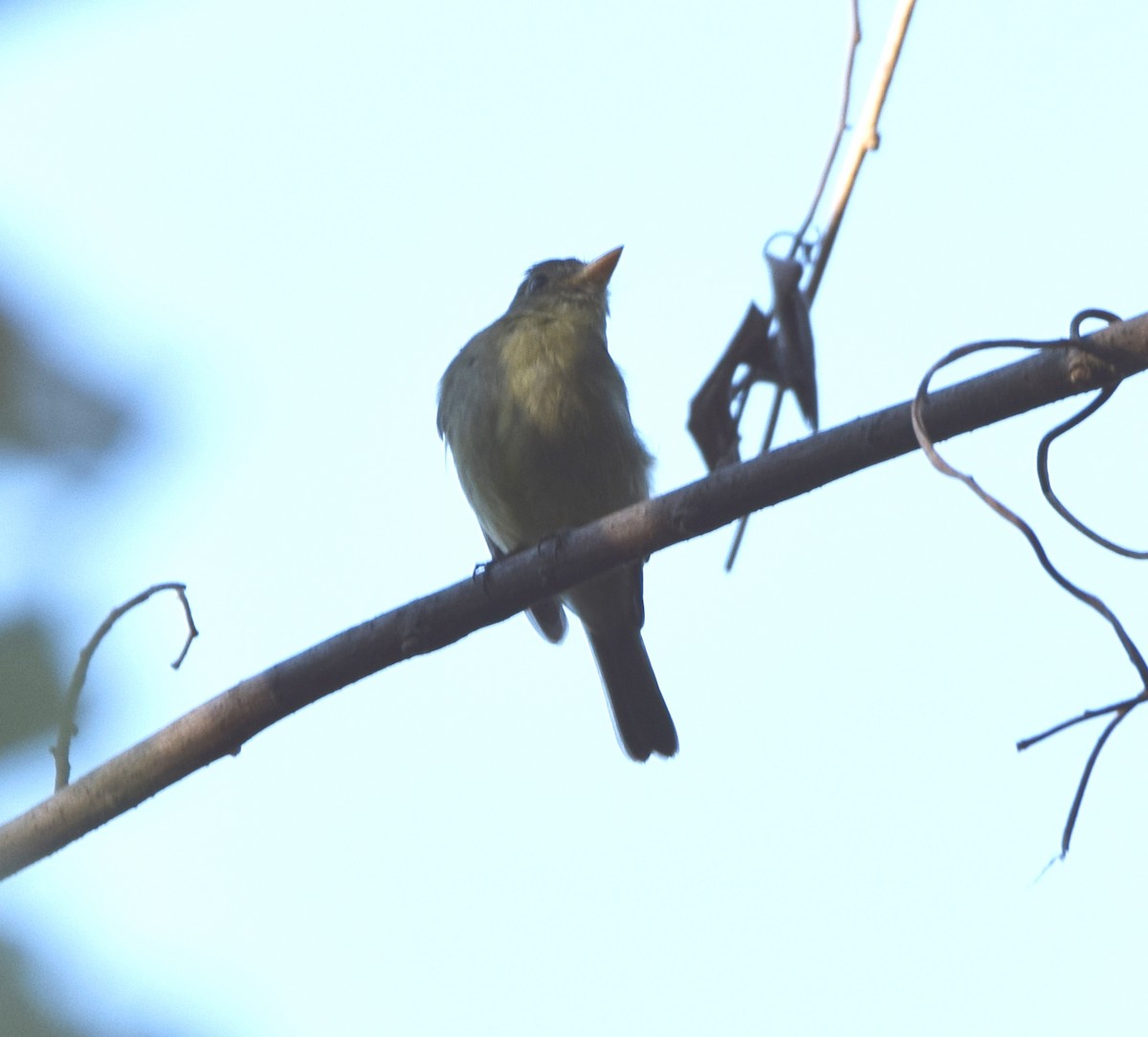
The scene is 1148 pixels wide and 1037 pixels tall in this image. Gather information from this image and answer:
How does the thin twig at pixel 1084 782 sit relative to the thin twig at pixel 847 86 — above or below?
below

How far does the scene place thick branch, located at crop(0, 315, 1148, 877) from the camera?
2.53 m

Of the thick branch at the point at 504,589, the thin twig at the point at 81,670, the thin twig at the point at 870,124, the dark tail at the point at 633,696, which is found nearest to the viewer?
the thin twig at the point at 81,670

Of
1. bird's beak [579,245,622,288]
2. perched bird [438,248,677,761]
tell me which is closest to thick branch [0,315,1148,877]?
perched bird [438,248,677,761]

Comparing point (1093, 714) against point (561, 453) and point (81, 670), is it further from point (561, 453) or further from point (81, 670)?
point (561, 453)

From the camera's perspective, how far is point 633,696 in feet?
18.4

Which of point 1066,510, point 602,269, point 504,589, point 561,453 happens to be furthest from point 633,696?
point 1066,510

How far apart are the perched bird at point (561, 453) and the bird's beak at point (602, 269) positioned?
0.48 ft

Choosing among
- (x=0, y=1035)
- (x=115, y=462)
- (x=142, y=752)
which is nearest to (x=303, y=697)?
(x=142, y=752)

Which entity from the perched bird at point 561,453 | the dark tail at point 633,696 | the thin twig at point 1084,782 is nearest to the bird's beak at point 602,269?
the perched bird at point 561,453

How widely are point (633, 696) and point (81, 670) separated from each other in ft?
12.6

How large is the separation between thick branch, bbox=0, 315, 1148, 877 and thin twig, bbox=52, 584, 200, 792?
11 cm

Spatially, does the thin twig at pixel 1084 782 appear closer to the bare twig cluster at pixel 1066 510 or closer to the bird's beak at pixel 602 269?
the bare twig cluster at pixel 1066 510

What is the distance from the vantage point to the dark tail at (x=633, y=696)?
18.3 ft

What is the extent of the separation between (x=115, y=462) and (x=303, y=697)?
1.44 metres
